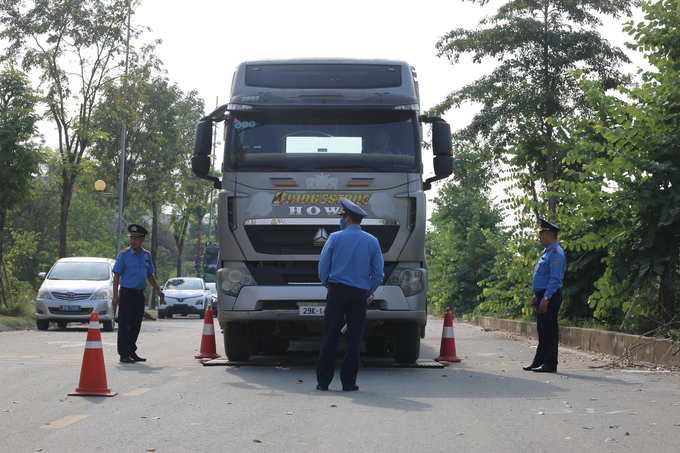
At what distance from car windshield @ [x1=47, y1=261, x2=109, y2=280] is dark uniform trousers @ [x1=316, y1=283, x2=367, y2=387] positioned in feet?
42.8

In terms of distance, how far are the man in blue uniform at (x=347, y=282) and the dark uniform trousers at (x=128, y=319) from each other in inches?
147

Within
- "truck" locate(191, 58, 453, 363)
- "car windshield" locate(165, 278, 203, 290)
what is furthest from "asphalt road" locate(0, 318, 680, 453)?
"car windshield" locate(165, 278, 203, 290)

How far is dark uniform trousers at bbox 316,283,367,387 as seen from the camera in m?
8.06

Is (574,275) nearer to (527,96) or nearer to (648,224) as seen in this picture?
(648,224)

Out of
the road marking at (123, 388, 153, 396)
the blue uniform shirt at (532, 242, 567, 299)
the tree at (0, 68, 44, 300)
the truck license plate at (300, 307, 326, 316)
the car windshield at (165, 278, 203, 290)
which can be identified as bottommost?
the road marking at (123, 388, 153, 396)

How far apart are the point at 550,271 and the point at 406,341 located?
1.98 metres

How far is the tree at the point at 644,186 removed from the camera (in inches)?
437

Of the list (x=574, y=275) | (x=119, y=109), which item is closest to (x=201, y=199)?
(x=119, y=109)

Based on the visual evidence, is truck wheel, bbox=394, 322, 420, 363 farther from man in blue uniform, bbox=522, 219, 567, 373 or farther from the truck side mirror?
the truck side mirror

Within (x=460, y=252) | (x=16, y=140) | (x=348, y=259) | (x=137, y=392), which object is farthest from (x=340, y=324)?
(x=460, y=252)

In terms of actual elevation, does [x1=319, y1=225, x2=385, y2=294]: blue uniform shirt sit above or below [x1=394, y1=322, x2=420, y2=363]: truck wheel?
above

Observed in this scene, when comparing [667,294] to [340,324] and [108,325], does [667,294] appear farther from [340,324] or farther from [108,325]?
[108,325]

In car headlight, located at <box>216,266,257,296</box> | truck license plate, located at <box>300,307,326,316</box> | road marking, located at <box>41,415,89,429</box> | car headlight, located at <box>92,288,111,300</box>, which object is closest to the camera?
road marking, located at <box>41,415,89,429</box>

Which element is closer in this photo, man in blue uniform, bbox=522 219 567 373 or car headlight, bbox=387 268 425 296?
car headlight, bbox=387 268 425 296
